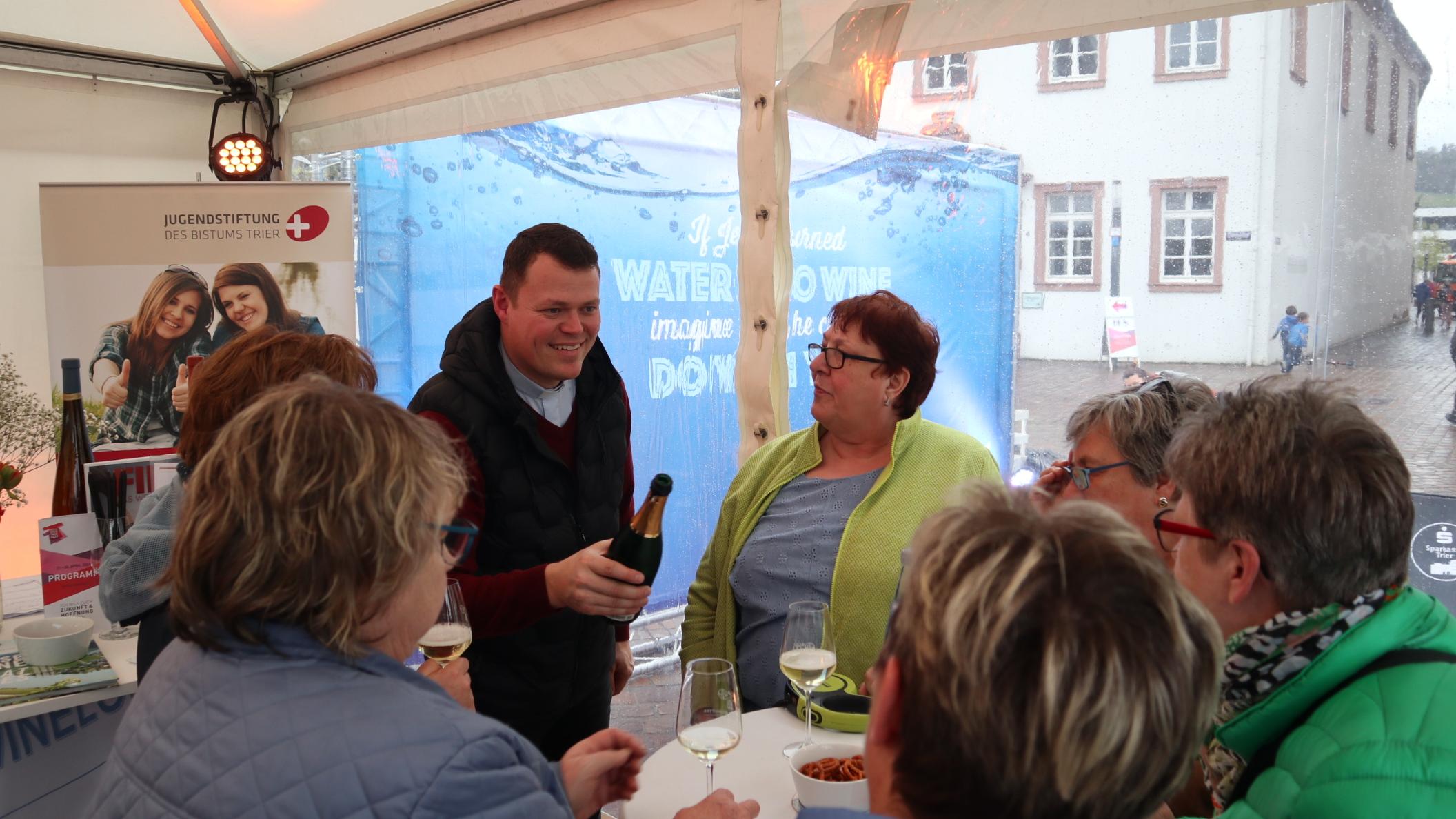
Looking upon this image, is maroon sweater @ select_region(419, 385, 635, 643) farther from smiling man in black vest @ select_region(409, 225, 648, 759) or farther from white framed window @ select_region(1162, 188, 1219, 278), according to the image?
white framed window @ select_region(1162, 188, 1219, 278)

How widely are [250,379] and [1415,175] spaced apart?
2568 mm

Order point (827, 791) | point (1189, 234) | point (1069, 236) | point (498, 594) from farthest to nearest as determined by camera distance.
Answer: point (1069, 236) < point (1189, 234) < point (498, 594) < point (827, 791)

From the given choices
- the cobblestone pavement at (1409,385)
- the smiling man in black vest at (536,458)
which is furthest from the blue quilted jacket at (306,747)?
the cobblestone pavement at (1409,385)

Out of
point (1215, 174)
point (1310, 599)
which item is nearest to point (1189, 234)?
point (1215, 174)

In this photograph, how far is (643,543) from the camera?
6.87 ft

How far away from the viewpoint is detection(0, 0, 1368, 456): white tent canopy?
295cm

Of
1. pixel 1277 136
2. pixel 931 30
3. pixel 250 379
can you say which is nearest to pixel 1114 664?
pixel 250 379

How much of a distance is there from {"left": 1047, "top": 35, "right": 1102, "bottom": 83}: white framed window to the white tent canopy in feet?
0.42

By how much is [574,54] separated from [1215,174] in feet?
7.84

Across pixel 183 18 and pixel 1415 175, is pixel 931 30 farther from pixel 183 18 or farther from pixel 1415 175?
pixel 183 18

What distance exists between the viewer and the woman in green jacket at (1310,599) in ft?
3.71

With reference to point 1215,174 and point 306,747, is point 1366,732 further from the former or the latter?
point 1215,174

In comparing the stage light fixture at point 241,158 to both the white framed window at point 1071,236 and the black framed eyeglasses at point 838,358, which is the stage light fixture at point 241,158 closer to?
the black framed eyeglasses at point 838,358

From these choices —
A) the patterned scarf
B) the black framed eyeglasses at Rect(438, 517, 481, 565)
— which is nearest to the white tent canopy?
the patterned scarf
